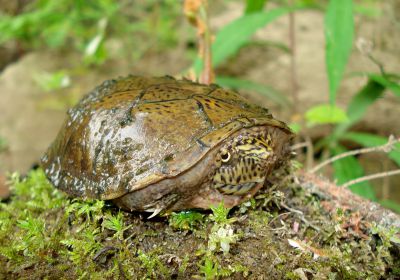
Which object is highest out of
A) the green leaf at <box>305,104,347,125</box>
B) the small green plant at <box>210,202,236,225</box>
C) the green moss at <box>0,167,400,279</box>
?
the green leaf at <box>305,104,347,125</box>

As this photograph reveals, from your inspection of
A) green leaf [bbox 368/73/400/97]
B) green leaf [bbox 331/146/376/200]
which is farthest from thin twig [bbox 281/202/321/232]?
green leaf [bbox 368/73/400/97]

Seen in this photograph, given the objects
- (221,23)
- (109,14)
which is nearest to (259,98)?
(221,23)

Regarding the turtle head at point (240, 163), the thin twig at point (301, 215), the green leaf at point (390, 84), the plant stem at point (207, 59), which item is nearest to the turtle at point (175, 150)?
the turtle head at point (240, 163)

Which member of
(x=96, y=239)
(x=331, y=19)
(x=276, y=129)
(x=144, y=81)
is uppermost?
(x=331, y=19)

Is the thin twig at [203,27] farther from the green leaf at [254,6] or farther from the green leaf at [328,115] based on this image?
the green leaf at [328,115]

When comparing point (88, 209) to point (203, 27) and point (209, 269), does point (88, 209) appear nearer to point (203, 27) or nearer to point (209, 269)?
point (209, 269)

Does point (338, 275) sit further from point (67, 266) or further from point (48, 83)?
point (48, 83)

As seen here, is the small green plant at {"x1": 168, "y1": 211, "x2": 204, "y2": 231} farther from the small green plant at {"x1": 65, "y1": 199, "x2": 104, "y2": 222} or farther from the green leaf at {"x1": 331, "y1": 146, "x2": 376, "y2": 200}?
the green leaf at {"x1": 331, "y1": 146, "x2": 376, "y2": 200}
